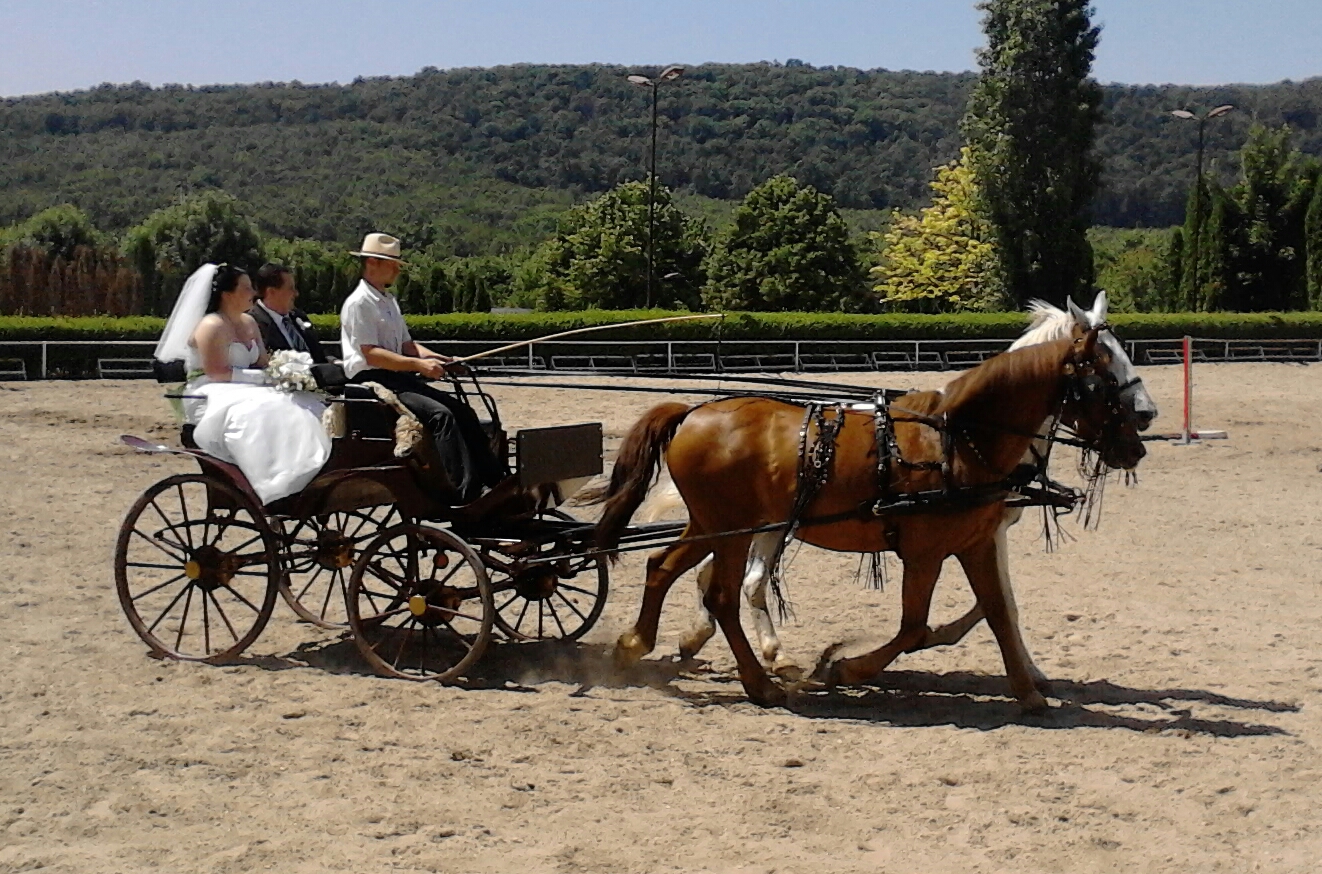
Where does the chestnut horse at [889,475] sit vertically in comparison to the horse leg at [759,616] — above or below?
above

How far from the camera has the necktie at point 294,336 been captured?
27.3 ft

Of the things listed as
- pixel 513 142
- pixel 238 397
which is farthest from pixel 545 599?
pixel 513 142

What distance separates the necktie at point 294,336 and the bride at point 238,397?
240 millimetres

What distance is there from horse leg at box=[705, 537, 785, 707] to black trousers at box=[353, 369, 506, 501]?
134 centimetres

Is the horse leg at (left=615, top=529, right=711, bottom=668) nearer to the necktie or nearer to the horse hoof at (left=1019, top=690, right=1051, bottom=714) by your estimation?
the horse hoof at (left=1019, top=690, right=1051, bottom=714)

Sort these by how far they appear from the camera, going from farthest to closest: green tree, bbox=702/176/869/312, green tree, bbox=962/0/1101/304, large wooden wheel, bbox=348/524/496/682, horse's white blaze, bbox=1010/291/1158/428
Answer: green tree, bbox=702/176/869/312
green tree, bbox=962/0/1101/304
large wooden wheel, bbox=348/524/496/682
horse's white blaze, bbox=1010/291/1158/428

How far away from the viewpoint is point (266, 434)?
7.60m

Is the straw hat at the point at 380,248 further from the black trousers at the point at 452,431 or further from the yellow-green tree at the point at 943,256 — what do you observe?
the yellow-green tree at the point at 943,256

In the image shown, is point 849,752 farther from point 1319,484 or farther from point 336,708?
point 1319,484

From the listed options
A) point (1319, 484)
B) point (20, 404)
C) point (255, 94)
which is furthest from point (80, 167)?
point (1319, 484)

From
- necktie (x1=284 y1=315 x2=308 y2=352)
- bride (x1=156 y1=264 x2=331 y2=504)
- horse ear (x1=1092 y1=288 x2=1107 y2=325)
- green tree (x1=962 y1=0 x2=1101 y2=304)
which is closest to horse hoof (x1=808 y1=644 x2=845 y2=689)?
horse ear (x1=1092 y1=288 x2=1107 y2=325)

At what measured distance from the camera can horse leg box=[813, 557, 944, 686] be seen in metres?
7.03

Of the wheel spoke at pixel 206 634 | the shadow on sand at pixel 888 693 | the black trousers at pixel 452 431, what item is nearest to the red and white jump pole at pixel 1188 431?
the shadow on sand at pixel 888 693

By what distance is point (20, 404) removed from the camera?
21562mm
